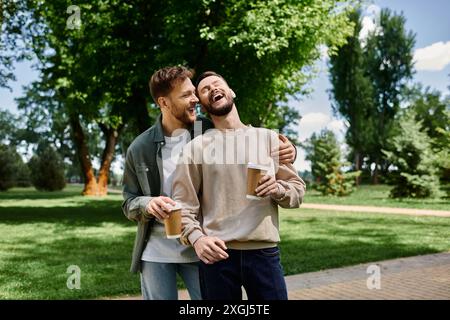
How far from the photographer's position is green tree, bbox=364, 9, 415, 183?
4734 centimetres

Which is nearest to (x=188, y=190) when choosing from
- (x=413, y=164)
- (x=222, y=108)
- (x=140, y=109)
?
(x=222, y=108)

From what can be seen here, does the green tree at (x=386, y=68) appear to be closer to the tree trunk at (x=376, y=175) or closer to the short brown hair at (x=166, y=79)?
the tree trunk at (x=376, y=175)

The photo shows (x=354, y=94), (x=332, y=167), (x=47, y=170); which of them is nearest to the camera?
(x=332, y=167)

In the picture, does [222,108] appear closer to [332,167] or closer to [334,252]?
[334,252]

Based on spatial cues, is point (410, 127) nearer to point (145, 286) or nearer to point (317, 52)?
point (317, 52)

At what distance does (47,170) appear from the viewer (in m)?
42.2

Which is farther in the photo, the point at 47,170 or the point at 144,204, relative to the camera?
the point at 47,170

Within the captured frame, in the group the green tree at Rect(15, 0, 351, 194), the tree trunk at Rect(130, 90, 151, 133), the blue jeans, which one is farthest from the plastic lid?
the tree trunk at Rect(130, 90, 151, 133)

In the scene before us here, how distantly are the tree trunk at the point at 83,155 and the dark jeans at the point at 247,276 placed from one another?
28617 millimetres

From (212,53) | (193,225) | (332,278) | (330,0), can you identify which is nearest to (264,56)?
(212,53)

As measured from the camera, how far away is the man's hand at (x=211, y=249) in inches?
96.1

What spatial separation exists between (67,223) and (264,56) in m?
7.94

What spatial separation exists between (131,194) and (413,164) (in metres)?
22.7

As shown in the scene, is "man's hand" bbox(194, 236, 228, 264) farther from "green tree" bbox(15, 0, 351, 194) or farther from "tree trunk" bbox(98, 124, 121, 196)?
"tree trunk" bbox(98, 124, 121, 196)
